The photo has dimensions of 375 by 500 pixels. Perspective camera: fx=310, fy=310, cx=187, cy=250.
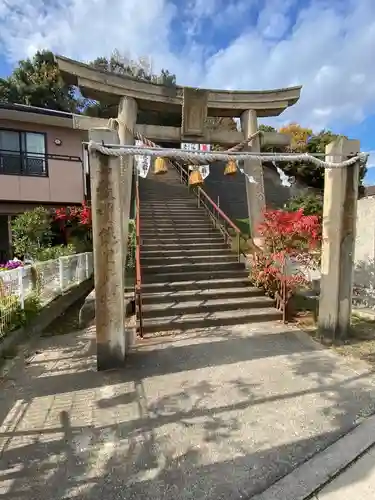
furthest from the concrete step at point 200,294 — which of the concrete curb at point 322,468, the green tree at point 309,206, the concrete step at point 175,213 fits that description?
the green tree at point 309,206

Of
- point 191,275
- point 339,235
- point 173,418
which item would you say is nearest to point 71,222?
point 191,275

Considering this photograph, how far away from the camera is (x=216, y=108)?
26.8ft

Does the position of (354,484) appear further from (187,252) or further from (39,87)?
(39,87)

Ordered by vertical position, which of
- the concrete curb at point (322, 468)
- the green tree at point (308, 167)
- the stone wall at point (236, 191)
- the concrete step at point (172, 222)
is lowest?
the concrete curb at point (322, 468)

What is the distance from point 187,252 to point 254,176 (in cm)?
288

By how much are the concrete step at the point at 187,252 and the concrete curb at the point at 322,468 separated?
6.12m

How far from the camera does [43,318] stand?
22.3 ft

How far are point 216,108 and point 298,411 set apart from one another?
287 inches

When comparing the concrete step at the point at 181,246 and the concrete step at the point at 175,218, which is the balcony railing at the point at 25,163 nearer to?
the concrete step at the point at 175,218

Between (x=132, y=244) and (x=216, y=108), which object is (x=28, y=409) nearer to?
(x=132, y=244)

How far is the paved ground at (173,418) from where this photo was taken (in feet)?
8.32

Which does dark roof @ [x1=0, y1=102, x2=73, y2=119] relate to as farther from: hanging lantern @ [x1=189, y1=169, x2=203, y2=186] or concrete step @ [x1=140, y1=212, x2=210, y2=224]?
hanging lantern @ [x1=189, y1=169, x2=203, y2=186]

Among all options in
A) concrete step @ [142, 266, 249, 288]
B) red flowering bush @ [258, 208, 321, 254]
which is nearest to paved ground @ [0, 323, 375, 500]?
red flowering bush @ [258, 208, 321, 254]

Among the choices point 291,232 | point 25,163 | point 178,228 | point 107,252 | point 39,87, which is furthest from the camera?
point 39,87
